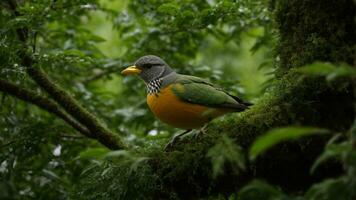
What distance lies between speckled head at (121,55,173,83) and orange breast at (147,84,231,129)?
2.39 feet

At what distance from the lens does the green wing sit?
472 cm

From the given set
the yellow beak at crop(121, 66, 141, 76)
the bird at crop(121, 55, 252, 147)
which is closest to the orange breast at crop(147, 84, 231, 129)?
the bird at crop(121, 55, 252, 147)

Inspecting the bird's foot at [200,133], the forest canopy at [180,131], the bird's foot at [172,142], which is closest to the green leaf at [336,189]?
the forest canopy at [180,131]

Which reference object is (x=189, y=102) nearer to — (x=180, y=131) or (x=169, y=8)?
(x=180, y=131)

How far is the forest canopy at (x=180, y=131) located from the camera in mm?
3084

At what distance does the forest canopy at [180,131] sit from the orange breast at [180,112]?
0.62 feet

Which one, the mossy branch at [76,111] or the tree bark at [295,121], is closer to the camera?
the tree bark at [295,121]

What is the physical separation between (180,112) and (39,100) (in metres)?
1.84

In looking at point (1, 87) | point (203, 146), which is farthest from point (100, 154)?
point (1, 87)

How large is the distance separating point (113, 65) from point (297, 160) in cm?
365

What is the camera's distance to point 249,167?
372 cm

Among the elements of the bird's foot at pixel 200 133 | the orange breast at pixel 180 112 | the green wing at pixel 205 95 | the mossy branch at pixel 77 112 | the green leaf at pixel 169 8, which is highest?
the green leaf at pixel 169 8

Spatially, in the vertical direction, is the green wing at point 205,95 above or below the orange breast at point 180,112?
above

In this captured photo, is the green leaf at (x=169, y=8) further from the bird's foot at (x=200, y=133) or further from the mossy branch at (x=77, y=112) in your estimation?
the mossy branch at (x=77, y=112)
